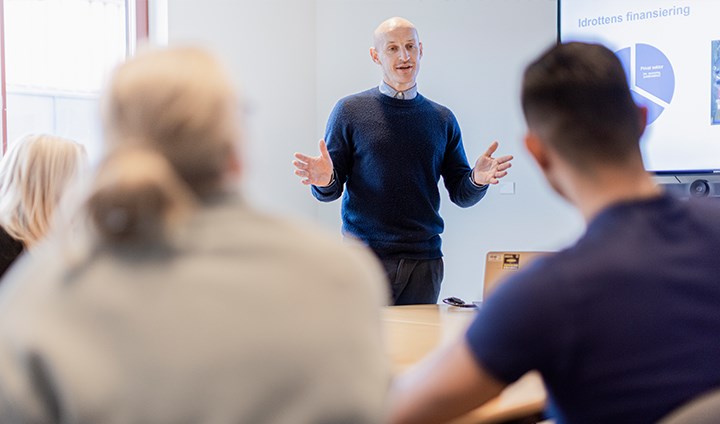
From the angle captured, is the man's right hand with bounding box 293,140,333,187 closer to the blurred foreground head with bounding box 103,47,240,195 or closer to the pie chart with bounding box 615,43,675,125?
the pie chart with bounding box 615,43,675,125

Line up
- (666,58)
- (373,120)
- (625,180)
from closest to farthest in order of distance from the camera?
(625,180)
(373,120)
(666,58)

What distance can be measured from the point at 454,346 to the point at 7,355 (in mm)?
625

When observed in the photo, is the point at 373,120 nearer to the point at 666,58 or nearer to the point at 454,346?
the point at 666,58

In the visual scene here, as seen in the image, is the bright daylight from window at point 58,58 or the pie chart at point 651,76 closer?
the pie chart at point 651,76

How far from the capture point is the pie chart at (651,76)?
13.3 feet

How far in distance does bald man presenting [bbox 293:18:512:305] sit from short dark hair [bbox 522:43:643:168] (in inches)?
78.5

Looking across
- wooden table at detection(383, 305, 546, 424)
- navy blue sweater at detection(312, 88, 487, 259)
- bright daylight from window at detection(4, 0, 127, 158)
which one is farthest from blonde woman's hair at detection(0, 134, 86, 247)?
bright daylight from window at detection(4, 0, 127, 158)

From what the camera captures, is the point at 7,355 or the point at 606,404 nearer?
the point at 7,355

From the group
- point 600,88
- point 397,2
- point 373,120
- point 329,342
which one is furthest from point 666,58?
point 329,342

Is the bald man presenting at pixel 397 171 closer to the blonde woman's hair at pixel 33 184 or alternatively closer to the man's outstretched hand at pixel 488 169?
the man's outstretched hand at pixel 488 169

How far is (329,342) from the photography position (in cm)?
104

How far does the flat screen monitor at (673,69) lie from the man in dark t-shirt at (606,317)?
2690 mm

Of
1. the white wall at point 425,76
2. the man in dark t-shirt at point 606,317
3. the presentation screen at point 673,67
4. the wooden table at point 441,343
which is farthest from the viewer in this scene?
the white wall at point 425,76

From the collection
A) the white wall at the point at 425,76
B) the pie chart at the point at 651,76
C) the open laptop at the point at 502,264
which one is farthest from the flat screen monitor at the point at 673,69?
the open laptop at the point at 502,264
